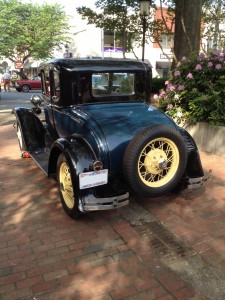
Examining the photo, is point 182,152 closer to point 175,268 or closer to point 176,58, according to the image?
point 175,268

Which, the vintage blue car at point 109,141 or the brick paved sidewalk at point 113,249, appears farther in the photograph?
the vintage blue car at point 109,141

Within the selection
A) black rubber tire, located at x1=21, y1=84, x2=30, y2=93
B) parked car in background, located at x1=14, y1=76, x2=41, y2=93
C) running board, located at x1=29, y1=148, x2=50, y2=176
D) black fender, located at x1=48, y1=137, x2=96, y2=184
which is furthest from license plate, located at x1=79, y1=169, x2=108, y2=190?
black rubber tire, located at x1=21, y1=84, x2=30, y2=93

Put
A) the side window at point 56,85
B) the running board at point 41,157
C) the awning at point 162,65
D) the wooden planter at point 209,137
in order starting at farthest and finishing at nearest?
the awning at point 162,65, the wooden planter at point 209,137, the running board at point 41,157, the side window at point 56,85

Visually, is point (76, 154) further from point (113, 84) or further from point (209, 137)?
point (209, 137)

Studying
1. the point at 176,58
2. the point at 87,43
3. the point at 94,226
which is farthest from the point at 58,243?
the point at 87,43

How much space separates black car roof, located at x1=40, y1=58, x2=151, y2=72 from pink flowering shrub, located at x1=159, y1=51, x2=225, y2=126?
1933 mm

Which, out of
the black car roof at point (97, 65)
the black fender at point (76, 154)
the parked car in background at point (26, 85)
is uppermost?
the black car roof at point (97, 65)

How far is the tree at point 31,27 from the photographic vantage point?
34969 mm

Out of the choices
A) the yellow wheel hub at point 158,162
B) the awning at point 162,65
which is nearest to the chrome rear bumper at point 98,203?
the yellow wheel hub at point 158,162

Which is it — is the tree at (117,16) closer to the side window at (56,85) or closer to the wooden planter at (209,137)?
the wooden planter at (209,137)

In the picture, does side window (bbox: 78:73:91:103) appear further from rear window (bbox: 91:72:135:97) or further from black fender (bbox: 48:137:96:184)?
black fender (bbox: 48:137:96:184)

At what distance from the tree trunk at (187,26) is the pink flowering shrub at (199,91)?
162cm

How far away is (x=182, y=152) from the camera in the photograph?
3.46m

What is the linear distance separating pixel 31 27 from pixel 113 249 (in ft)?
127
